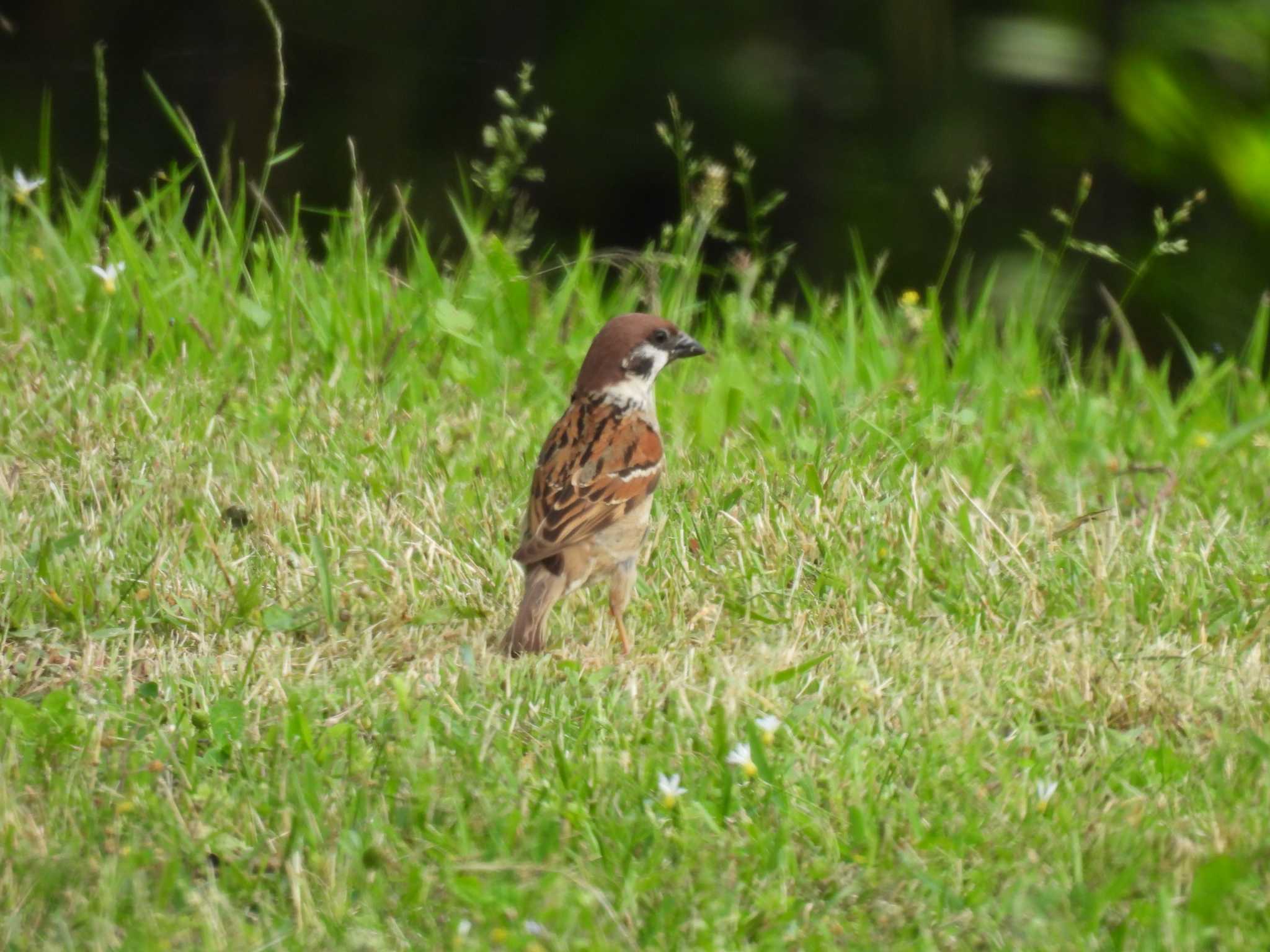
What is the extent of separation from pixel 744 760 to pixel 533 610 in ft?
3.08

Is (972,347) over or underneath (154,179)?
underneath

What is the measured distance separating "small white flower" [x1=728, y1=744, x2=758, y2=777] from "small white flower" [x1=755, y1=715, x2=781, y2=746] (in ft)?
0.19

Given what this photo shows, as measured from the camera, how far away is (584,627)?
465 centimetres

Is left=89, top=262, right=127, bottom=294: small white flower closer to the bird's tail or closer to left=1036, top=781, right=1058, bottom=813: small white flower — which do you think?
the bird's tail

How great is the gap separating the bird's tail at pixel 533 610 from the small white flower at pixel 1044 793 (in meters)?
1.27

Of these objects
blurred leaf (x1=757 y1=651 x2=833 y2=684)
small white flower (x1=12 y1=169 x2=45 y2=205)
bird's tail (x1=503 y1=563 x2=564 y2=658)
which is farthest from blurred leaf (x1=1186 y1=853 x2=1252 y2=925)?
small white flower (x1=12 y1=169 x2=45 y2=205)

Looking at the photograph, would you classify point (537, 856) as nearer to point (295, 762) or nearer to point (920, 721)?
point (295, 762)

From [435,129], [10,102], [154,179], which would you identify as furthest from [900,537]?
[10,102]

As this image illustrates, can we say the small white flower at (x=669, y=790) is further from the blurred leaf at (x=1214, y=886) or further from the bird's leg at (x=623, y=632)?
the blurred leaf at (x=1214, y=886)

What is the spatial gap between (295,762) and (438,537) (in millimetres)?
1268

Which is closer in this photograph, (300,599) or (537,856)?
(537,856)

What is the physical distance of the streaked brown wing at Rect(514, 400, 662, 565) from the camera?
14.7ft

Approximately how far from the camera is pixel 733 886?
3275 mm

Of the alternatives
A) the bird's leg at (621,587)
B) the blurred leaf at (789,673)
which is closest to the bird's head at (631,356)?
the bird's leg at (621,587)
